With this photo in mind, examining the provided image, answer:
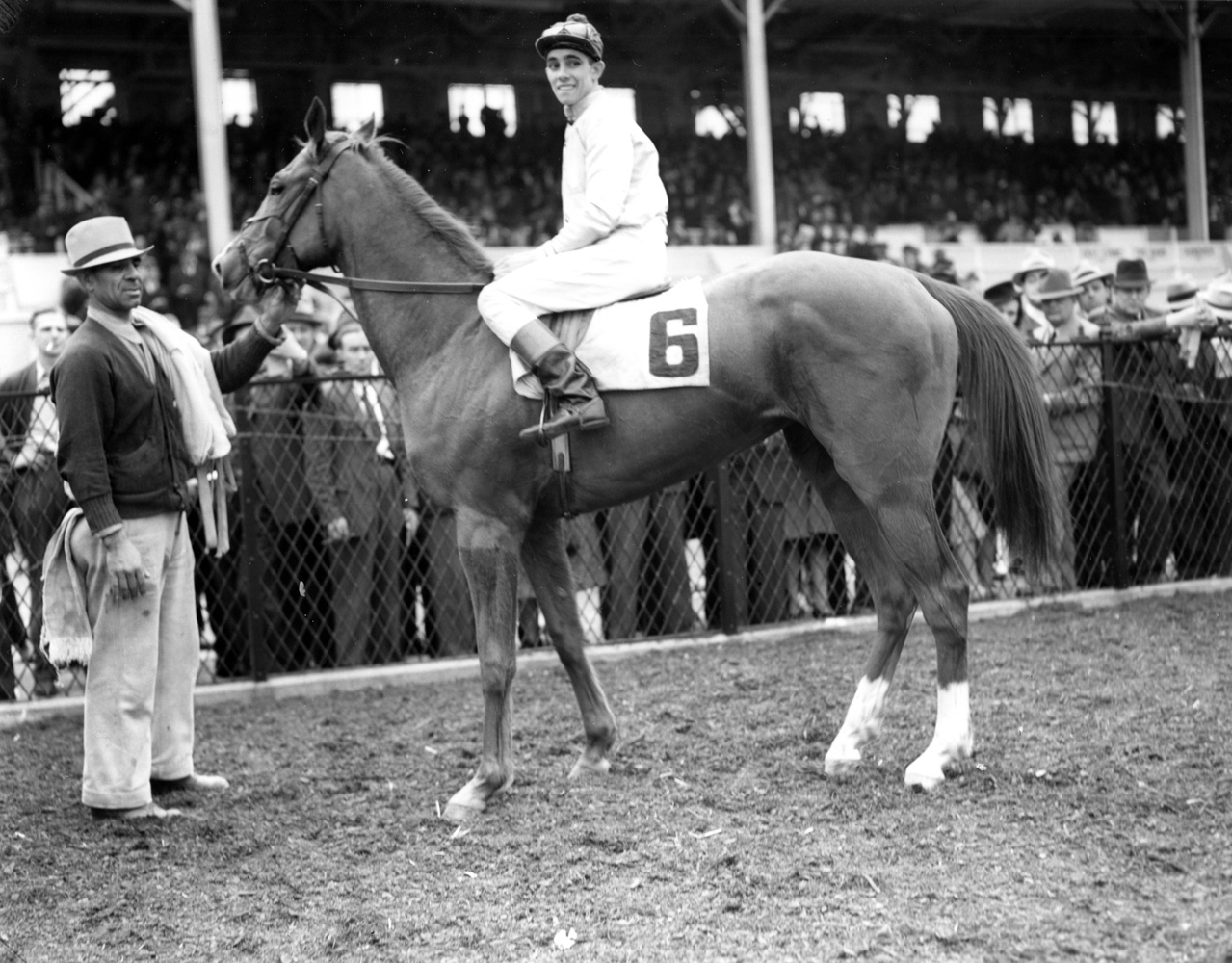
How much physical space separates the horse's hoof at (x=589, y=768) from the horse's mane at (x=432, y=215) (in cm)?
182

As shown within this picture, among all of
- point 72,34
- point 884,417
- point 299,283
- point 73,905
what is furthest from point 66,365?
point 72,34

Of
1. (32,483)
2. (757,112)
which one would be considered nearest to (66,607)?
(32,483)

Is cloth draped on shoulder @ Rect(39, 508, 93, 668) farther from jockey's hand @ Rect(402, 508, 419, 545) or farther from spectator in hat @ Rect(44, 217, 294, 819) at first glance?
jockey's hand @ Rect(402, 508, 419, 545)

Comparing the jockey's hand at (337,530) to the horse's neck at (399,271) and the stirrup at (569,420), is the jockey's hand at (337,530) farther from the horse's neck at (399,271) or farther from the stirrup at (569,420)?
the stirrup at (569,420)

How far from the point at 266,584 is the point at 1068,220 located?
1810 cm

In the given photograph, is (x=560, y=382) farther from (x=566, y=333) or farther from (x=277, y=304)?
(x=277, y=304)

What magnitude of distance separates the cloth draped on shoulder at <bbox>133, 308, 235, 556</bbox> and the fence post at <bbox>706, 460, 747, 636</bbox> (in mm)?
2976

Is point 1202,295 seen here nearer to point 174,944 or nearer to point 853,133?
point 174,944

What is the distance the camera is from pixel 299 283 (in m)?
5.19

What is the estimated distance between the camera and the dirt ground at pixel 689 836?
3379mm

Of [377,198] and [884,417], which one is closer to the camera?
[884,417]

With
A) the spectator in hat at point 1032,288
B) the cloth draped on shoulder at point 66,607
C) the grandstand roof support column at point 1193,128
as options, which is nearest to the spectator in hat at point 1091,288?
the spectator in hat at point 1032,288

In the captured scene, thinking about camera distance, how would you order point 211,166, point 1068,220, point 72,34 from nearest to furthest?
point 211,166 < point 72,34 < point 1068,220

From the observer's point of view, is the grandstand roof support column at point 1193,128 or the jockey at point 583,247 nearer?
the jockey at point 583,247
